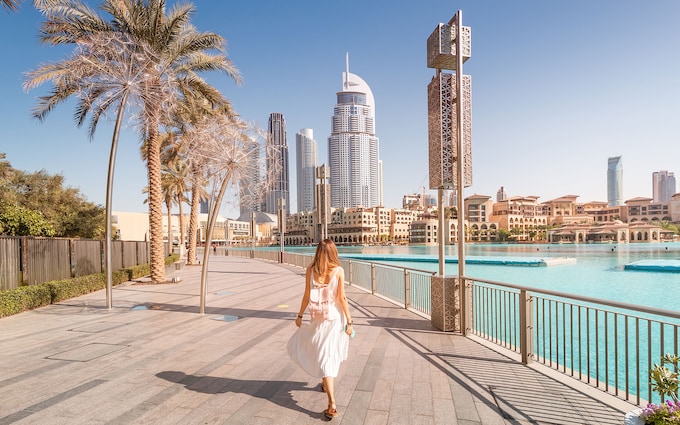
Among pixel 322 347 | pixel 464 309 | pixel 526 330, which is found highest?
pixel 322 347

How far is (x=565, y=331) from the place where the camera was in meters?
7.65

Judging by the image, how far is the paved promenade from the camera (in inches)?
156

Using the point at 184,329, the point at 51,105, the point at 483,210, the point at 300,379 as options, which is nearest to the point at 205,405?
the point at 300,379

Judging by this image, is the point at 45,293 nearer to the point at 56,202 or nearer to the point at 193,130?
the point at 193,130

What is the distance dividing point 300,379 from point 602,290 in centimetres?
2705

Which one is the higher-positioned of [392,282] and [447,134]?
[447,134]

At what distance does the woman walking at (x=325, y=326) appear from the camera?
13.0 ft

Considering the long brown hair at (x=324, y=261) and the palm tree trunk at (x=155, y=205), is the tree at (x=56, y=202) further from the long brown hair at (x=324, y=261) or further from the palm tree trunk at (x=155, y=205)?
→ the long brown hair at (x=324, y=261)

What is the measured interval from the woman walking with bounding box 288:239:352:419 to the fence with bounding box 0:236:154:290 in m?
10.4

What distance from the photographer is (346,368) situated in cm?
545

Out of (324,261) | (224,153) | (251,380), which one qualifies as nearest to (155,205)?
(224,153)

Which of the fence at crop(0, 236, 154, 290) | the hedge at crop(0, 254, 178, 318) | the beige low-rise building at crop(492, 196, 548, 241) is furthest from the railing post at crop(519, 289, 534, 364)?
the beige low-rise building at crop(492, 196, 548, 241)

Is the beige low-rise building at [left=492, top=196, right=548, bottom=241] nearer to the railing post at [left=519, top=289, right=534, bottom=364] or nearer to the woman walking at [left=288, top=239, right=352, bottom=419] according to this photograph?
the railing post at [left=519, top=289, right=534, bottom=364]

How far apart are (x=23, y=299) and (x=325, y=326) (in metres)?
10.0
